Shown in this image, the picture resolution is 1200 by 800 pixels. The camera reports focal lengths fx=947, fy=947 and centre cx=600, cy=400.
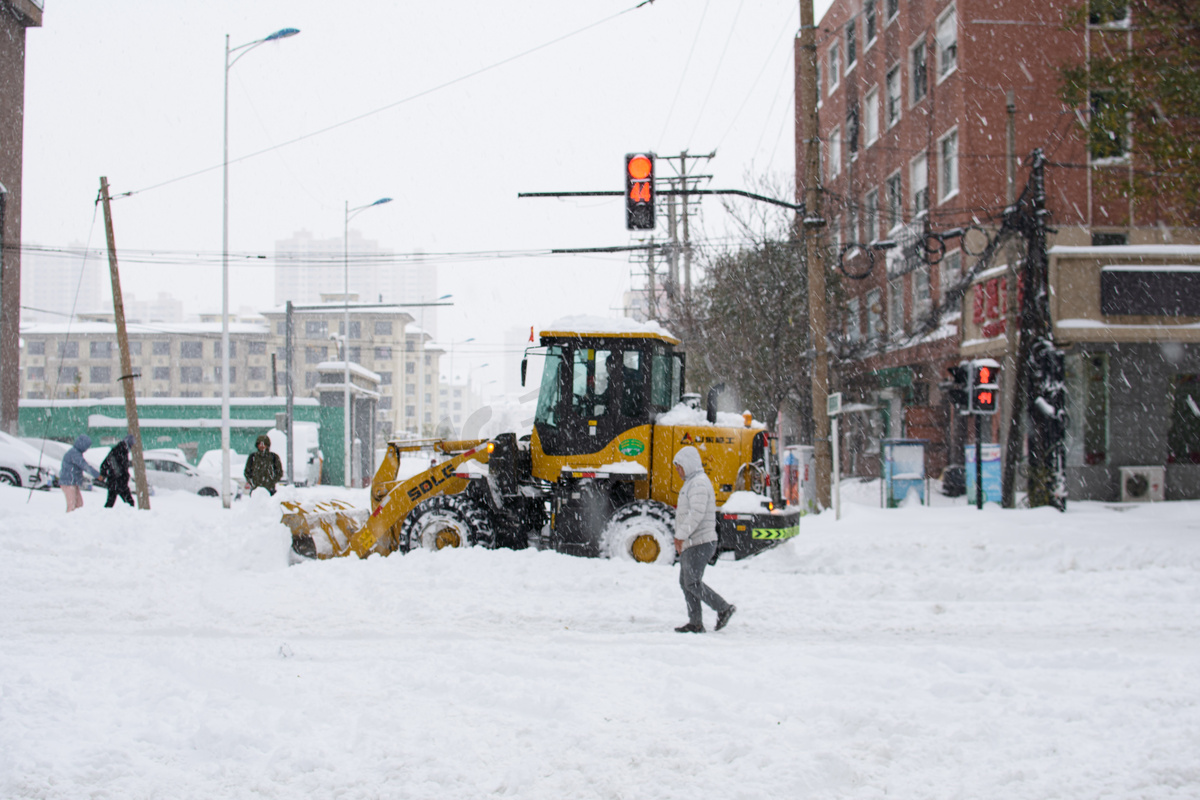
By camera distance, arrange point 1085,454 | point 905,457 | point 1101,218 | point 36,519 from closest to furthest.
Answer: point 36,519
point 905,457
point 1085,454
point 1101,218

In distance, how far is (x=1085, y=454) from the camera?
69.0 ft

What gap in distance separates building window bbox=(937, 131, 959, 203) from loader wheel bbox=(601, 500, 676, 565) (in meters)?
17.9

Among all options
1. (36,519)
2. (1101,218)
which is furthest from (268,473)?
(1101,218)

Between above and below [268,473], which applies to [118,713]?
below

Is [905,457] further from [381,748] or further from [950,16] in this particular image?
[381,748]

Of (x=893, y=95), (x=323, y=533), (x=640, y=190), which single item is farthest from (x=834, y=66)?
(x=323, y=533)

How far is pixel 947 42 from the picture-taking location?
2523cm

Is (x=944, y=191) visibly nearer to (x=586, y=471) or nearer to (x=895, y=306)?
(x=895, y=306)

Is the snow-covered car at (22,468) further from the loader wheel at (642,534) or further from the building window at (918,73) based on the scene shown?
the building window at (918,73)

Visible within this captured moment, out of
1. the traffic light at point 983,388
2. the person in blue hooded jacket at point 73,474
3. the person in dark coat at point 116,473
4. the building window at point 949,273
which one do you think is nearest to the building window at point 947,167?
the building window at point 949,273

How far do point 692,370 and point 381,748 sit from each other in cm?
2755

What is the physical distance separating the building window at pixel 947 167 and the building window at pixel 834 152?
892 cm

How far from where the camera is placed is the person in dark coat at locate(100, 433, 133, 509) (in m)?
17.1

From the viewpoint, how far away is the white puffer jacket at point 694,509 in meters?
7.68
